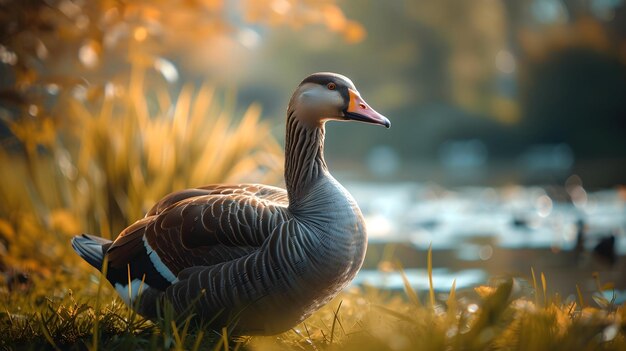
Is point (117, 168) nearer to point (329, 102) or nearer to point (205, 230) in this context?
point (205, 230)

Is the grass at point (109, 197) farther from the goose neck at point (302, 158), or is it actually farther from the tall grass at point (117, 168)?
the goose neck at point (302, 158)

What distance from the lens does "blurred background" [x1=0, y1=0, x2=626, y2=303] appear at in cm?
587

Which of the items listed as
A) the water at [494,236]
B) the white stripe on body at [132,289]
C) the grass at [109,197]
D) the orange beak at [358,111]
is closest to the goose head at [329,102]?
the orange beak at [358,111]

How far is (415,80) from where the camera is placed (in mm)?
34969

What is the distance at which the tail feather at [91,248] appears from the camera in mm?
4109

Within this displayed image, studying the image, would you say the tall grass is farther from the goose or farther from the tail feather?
the goose

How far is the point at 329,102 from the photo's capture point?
371 centimetres

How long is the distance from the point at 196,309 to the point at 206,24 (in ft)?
11.0

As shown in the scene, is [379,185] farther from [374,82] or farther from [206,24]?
[374,82]

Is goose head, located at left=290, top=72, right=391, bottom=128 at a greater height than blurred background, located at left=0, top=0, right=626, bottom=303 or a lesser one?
greater

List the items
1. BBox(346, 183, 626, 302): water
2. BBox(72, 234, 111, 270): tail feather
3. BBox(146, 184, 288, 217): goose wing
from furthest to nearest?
BBox(346, 183, 626, 302): water
BBox(72, 234, 111, 270): tail feather
BBox(146, 184, 288, 217): goose wing

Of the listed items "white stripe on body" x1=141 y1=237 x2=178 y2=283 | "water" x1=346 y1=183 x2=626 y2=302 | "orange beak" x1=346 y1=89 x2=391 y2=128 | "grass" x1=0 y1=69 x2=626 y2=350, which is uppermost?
"orange beak" x1=346 y1=89 x2=391 y2=128

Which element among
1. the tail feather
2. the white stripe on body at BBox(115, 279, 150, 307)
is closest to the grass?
the white stripe on body at BBox(115, 279, 150, 307)

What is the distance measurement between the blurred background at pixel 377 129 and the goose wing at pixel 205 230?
122 cm
